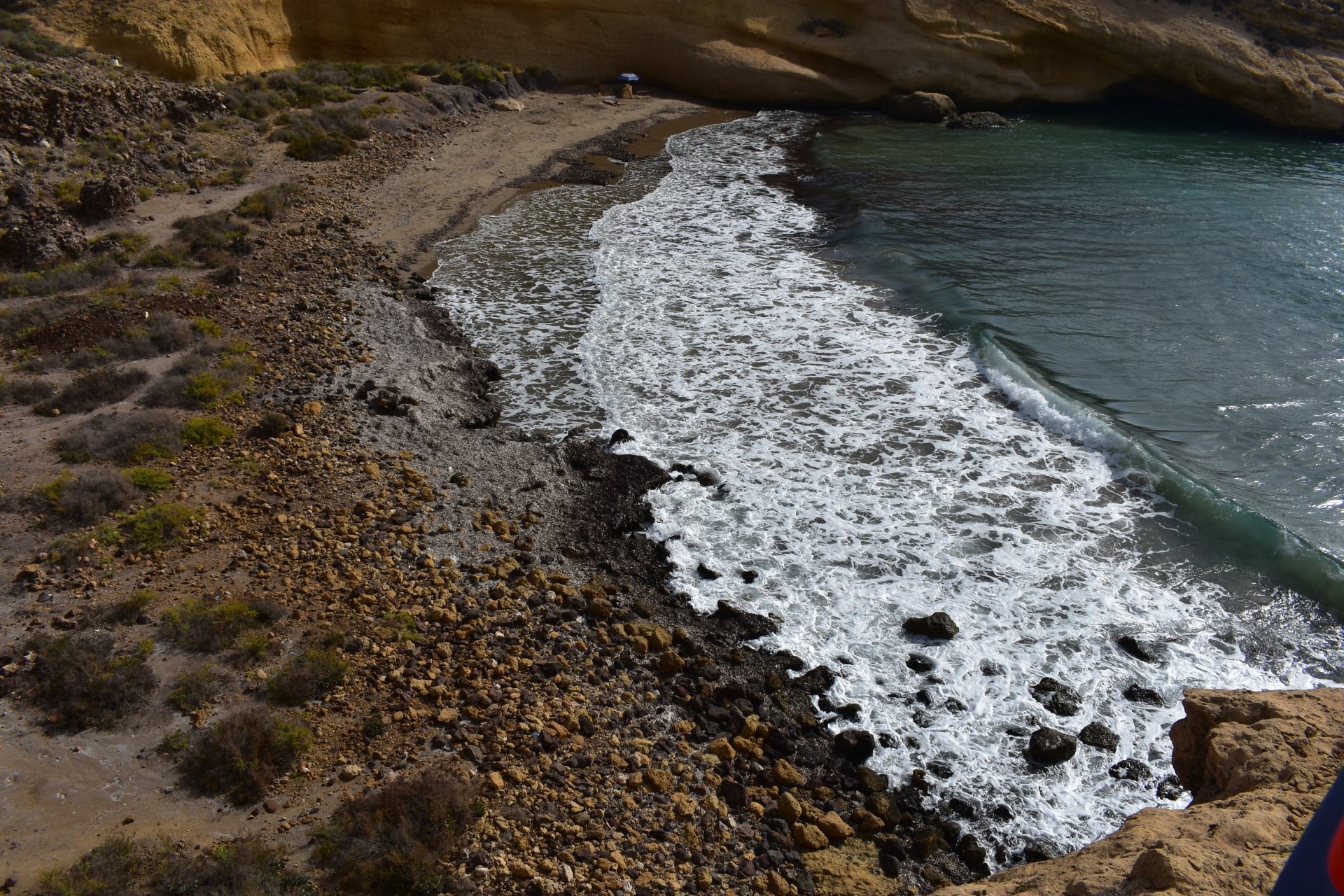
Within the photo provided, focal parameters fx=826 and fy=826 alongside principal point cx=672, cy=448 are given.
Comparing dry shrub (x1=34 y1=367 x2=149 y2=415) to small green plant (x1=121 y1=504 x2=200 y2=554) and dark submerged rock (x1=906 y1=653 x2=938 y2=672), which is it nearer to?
small green plant (x1=121 y1=504 x2=200 y2=554)

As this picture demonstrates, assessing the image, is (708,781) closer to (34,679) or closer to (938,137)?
(34,679)

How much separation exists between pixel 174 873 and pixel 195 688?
2022 millimetres

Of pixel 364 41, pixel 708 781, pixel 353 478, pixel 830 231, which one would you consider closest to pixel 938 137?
pixel 830 231

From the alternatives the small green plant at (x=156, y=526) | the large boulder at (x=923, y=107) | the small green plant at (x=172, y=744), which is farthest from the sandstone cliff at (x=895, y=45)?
the small green plant at (x=172, y=744)

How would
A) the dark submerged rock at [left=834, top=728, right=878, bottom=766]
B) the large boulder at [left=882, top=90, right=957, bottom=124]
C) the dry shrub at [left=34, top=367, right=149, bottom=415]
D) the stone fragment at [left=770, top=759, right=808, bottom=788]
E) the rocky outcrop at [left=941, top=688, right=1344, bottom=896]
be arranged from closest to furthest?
the rocky outcrop at [left=941, top=688, right=1344, bottom=896] < the stone fragment at [left=770, top=759, right=808, bottom=788] < the dark submerged rock at [left=834, top=728, right=878, bottom=766] < the dry shrub at [left=34, top=367, right=149, bottom=415] < the large boulder at [left=882, top=90, right=957, bottom=124]

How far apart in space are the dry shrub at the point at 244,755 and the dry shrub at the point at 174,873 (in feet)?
1.92

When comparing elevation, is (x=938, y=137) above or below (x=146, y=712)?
above

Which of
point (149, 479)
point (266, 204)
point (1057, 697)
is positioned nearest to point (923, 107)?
point (266, 204)

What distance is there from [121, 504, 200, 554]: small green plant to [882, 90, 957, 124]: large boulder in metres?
32.7

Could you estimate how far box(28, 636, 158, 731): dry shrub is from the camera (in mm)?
7316

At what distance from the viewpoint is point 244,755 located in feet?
22.7

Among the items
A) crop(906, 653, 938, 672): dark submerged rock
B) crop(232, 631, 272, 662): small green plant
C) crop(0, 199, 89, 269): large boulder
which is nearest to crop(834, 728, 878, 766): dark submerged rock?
crop(906, 653, 938, 672): dark submerged rock

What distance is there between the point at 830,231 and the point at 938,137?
13174 mm

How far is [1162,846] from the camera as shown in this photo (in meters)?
4.77
